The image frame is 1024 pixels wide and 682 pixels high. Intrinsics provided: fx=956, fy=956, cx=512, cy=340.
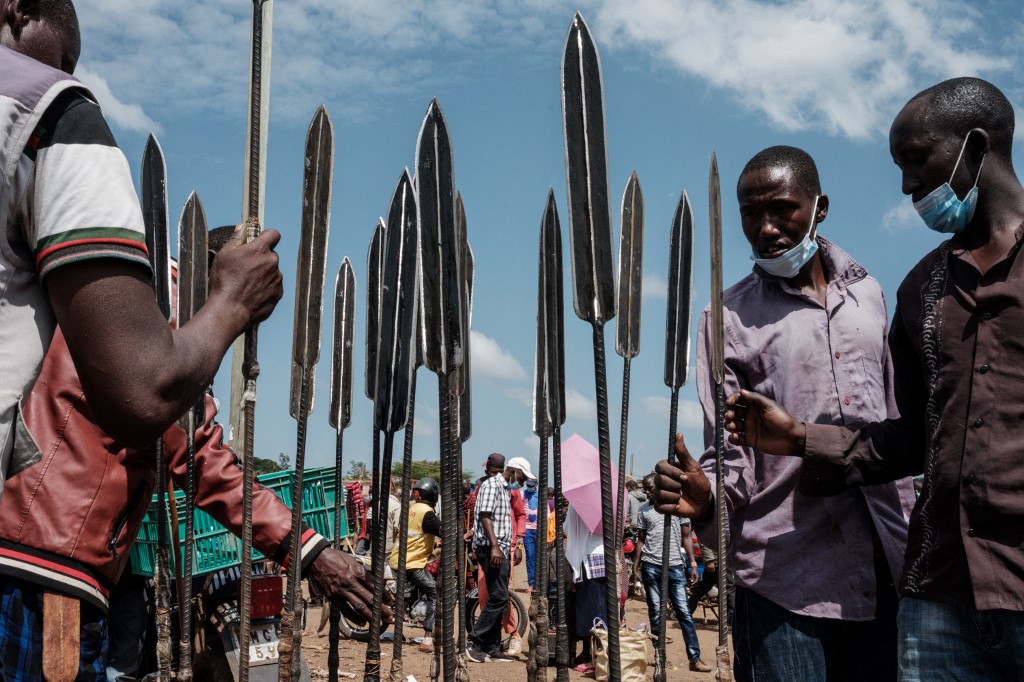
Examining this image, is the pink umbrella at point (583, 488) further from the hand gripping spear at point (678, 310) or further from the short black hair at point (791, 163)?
the short black hair at point (791, 163)

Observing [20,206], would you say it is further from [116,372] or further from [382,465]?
[382,465]

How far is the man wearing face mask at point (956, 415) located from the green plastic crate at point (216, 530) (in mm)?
2049

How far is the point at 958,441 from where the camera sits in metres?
2.04

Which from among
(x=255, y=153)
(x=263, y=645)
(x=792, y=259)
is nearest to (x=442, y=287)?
(x=255, y=153)

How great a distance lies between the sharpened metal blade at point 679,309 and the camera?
277cm

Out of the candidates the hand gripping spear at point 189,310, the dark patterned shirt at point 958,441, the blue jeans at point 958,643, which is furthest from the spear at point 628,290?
the hand gripping spear at point 189,310

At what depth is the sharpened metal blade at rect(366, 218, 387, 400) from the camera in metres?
2.98

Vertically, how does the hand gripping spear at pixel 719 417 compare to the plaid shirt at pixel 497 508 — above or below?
below

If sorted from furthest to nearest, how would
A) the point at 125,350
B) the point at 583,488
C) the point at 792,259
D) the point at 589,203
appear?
the point at 583,488 < the point at 792,259 < the point at 589,203 < the point at 125,350

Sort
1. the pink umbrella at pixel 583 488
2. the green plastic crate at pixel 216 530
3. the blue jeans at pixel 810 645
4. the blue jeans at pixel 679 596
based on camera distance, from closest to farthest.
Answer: the blue jeans at pixel 810 645 < the green plastic crate at pixel 216 530 < the pink umbrella at pixel 583 488 < the blue jeans at pixel 679 596

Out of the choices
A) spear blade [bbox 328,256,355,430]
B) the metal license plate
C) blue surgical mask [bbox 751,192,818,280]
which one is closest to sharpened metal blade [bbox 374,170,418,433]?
spear blade [bbox 328,256,355,430]

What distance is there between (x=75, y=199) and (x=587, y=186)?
40.7 inches

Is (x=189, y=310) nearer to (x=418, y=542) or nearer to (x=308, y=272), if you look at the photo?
(x=308, y=272)

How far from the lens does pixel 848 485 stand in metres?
2.29
